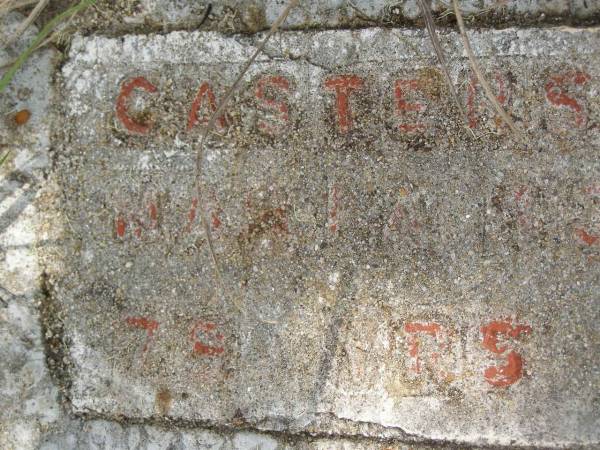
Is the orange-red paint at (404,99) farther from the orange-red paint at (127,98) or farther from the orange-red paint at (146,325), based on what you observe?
the orange-red paint at (146,325)

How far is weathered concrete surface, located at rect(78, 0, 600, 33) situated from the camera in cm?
172

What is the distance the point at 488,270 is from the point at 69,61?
4.69 feet

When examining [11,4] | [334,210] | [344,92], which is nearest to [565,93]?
[344,92]

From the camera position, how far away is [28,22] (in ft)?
5.66

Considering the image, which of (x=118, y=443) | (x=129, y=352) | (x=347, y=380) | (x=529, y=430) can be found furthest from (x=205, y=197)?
(x=529, y=430)

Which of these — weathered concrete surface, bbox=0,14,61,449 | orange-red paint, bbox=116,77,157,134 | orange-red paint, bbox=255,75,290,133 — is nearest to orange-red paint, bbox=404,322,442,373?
orange-red paint, bbox=255,75,290,133

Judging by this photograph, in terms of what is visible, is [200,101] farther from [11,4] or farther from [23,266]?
[23,266]

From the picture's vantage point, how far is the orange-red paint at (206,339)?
67.5 inches

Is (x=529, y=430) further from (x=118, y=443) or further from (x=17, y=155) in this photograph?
(x=17, y=155)

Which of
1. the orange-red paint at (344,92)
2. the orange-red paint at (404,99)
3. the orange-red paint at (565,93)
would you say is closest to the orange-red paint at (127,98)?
the orange-red paint at (344,92)

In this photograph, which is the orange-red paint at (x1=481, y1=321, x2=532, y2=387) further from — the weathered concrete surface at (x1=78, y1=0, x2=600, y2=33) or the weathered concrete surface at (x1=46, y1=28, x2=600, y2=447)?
the weathered concrete surface at (x1=78, y1=0, x2=600, y2=33)

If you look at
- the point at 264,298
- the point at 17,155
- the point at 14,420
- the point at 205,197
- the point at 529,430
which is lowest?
the point at 529,430

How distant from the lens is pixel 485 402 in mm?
1682

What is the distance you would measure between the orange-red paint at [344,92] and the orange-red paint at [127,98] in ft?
1.81
